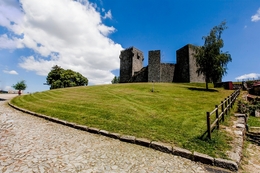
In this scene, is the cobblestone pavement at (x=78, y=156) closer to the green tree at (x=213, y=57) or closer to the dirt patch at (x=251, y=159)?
the dirt patch at (x=251, y=159)

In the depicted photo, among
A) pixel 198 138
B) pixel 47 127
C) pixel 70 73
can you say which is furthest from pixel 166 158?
pixel 70 73

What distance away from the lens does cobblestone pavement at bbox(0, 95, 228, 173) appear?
12.3 feet

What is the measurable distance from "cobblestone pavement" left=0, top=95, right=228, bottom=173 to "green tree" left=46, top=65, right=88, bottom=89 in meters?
48.1

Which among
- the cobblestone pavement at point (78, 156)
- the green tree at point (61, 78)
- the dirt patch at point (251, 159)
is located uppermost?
the green tree at point (61, 78)

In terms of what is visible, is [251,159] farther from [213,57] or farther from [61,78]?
[61,78]

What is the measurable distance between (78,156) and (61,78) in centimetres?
5267

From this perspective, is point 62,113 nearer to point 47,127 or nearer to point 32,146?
point 47,127

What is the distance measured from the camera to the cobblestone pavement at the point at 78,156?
3.74 meters

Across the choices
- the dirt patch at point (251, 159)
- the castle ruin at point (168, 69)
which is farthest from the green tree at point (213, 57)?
the dirt patch at point (251, 159)

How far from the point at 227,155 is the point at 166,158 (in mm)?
1844

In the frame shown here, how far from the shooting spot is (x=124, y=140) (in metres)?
5.70

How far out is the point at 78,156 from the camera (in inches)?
169

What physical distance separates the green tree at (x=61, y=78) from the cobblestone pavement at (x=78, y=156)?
48.1 m

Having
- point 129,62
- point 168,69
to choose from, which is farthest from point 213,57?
point 129,62
